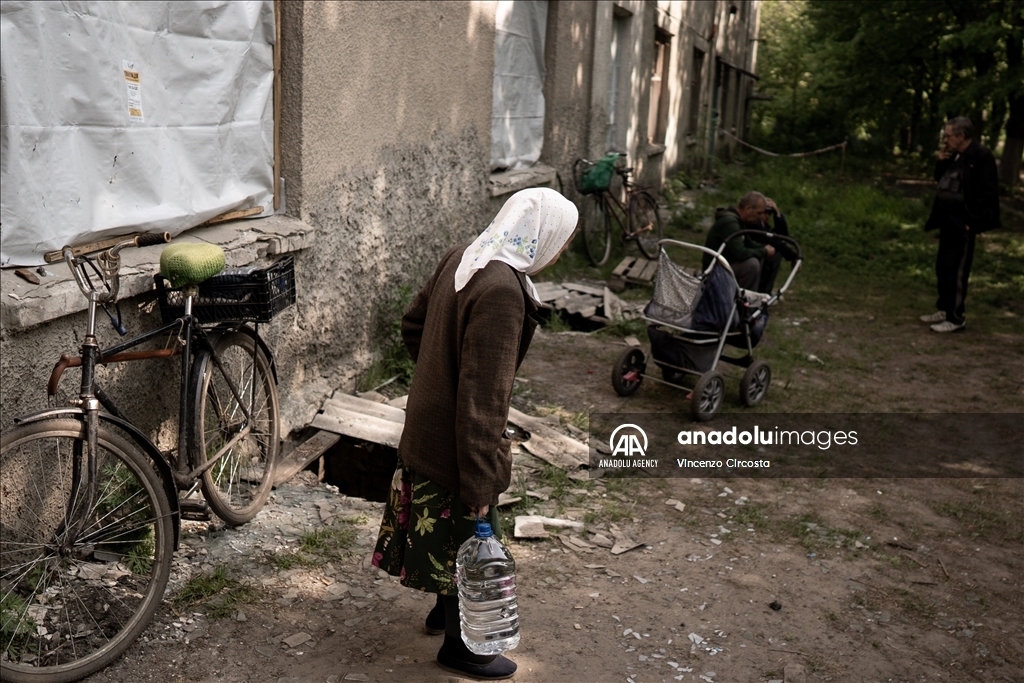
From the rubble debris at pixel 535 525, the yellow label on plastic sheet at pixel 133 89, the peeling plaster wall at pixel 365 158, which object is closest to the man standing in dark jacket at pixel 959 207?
the peeling plaster wall at pixel 365 158

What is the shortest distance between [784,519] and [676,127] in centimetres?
1281

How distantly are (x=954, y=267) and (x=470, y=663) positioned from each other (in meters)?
7.20

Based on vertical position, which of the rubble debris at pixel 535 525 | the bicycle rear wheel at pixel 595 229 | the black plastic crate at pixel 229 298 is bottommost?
the rubble debris at pixel 535 525

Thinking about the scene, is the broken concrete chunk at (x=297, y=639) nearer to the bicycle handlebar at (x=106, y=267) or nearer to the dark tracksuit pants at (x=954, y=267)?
the bicycle handlebar at (x=106, y=267)

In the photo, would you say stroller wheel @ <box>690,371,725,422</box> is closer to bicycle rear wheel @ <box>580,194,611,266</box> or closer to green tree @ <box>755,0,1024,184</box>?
bicycle rear wheel @ <box>580,194,611,266</box>

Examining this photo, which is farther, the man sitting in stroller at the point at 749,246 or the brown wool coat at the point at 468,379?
the man sitting in stroller at the point at 749,246

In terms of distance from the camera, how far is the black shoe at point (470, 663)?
335cm

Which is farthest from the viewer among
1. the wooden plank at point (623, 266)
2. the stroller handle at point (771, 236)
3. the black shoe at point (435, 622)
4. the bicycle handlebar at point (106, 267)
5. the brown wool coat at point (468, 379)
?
the wooden plank at point (623, 266)

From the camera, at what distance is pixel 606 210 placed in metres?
11.1

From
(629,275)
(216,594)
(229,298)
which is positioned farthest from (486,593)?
(629,275)

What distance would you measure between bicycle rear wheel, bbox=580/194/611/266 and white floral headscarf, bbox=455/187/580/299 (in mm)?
7663

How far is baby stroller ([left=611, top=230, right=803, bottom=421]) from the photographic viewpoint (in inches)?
247

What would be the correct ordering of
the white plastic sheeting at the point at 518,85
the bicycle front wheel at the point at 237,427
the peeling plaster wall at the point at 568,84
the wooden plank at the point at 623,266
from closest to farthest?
the bicycle front wheel at the point at 237,427 < the white plastic sheeting at the point at 518,85 < the peeling plaster wall at the point at 568,84 < the wooden plank at the point at 623,266

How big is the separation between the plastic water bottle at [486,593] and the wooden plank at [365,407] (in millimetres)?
2040
